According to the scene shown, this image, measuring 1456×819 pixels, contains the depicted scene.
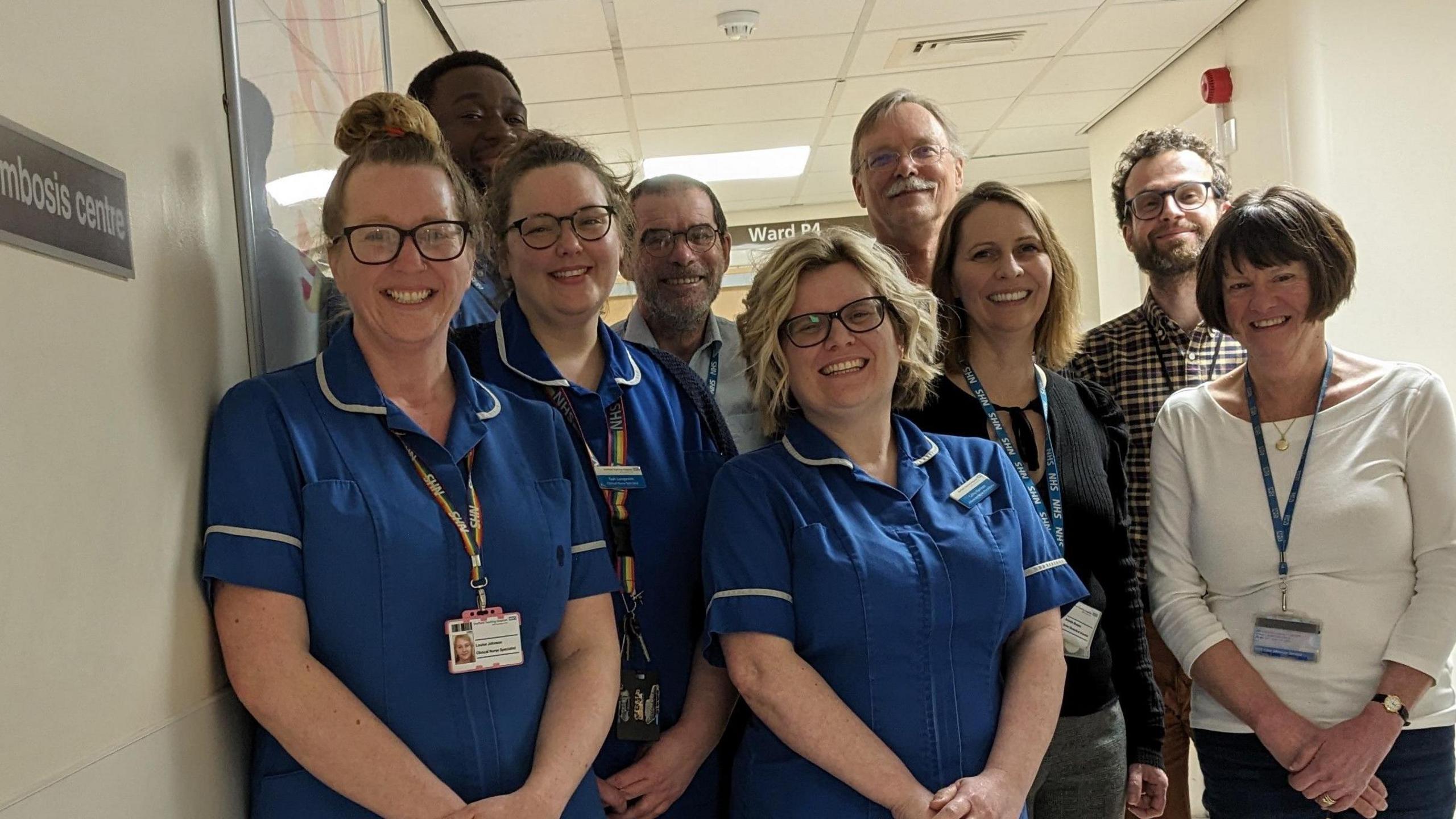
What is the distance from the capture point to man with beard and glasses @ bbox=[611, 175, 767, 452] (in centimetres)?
253

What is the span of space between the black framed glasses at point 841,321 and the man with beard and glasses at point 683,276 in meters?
0.53

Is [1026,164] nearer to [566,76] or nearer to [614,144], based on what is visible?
[614,144]

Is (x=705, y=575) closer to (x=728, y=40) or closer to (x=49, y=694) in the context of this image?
(x=49, y=694)

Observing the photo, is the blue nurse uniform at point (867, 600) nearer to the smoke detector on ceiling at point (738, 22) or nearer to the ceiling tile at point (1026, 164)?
the smoke detector on ceiling at point (738, 22)

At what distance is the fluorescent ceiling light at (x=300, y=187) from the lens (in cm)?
194

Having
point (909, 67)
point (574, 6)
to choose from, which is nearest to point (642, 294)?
point (574, 6)

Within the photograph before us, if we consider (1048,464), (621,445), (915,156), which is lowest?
(1048,464)

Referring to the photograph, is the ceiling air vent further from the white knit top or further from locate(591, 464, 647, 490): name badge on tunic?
locate(591, 464, 647, 490): name badge on tunic

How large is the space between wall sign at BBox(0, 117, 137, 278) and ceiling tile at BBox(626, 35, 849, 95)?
4.42m

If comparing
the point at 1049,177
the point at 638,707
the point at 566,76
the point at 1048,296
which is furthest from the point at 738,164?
the point at 638,707

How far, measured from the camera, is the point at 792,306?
1.97 metres

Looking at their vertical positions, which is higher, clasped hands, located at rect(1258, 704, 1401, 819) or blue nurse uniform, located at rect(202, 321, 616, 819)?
blue nurse uniform, located at rect(202, 321, 616, 819)

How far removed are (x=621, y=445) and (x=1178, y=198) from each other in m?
1.82

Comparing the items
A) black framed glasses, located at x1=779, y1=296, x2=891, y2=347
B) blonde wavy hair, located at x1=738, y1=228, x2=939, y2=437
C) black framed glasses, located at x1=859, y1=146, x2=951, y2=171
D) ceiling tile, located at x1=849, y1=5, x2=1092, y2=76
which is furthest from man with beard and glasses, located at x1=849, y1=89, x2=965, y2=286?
ceiling tile, located at x1=849, y1=5, x2=1092, y2=76
